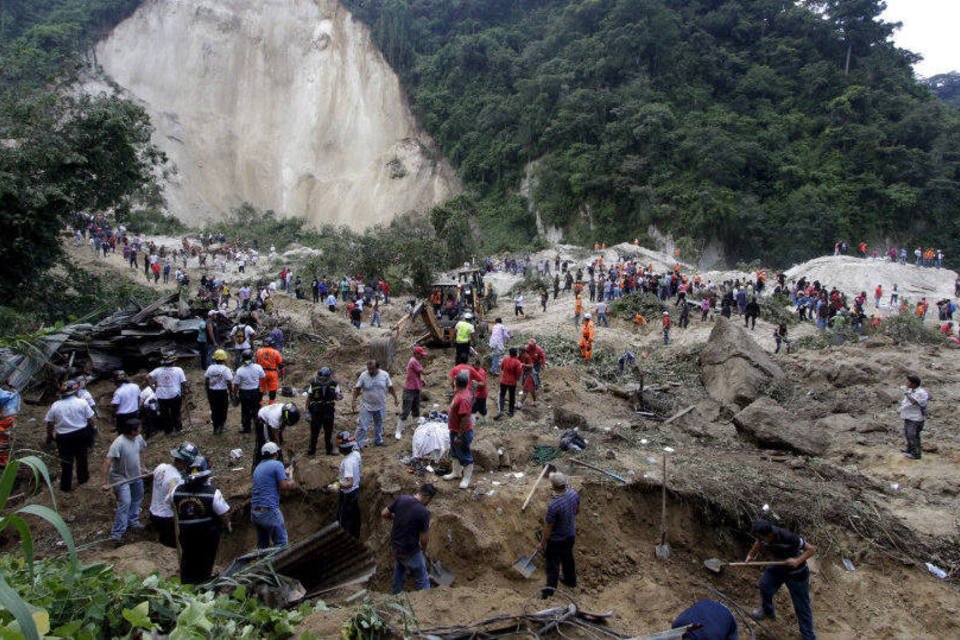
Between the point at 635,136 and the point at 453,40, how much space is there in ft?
72.0

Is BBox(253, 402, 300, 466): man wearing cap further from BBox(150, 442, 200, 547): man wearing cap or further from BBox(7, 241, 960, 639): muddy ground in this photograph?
BBox(150, 442, 200, 547): man wearing cap

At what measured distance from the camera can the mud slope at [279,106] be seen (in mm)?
49062

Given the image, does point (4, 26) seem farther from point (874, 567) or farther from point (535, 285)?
point (874, 567)

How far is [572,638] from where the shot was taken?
4.38m

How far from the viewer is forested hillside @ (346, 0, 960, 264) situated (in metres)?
36.8

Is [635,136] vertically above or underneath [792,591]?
above

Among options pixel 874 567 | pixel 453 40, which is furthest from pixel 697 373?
pixel 453 40

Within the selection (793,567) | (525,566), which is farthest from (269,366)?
(793,567)

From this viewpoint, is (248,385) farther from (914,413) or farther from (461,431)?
(914,413)

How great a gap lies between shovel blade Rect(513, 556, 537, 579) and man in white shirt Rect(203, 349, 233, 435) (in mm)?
4803

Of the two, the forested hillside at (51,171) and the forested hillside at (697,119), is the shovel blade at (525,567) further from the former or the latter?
the forested hillside at (697,119)

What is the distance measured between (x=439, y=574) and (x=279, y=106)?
54214 millimetres

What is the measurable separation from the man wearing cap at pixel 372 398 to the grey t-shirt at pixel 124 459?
252 cm

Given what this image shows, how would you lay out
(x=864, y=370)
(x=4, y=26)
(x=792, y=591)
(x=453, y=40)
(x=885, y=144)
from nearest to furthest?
1. (x=792, y=591)
2. (x=864, y=370)
3. (x=885, y=144)
4. (x=4, y=26)
5. (x=453, y=40)
